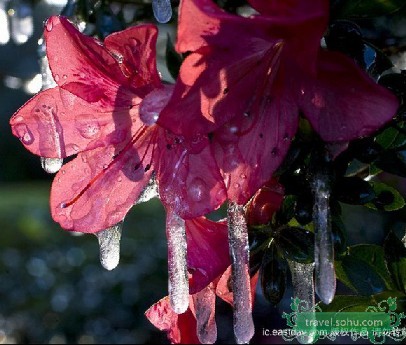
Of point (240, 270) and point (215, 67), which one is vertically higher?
point (215, 67)

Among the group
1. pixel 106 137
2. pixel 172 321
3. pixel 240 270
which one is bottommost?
pixel 172 321

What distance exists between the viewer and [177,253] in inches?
28.1

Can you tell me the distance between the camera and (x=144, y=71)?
70 cm

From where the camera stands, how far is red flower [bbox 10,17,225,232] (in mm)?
685

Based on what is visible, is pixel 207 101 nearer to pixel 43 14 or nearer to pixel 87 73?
pixel 87 73

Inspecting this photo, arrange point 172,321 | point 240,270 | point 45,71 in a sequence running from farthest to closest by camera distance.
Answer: point 45,71, point 172,321, point 240,270

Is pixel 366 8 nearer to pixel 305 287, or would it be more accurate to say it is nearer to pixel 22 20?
pixel 305 287

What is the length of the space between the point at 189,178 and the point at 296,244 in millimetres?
149

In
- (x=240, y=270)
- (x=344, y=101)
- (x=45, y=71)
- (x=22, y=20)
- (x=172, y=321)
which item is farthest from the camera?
(x=22, y=20)

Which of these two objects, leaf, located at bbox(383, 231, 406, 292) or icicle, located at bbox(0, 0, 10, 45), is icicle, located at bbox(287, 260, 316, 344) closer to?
leaf, located at bbox(383, 231, 406, 292)

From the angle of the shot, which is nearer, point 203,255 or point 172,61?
point 203,255

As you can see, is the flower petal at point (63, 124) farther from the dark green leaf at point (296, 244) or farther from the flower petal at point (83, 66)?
the dark green leaf at point (296, 244)

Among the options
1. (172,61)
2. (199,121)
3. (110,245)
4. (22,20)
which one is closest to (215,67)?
(199,121)

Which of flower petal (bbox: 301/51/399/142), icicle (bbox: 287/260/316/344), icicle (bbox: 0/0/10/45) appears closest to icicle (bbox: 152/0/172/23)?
flower petal (bbox: 301/51/399/142)
